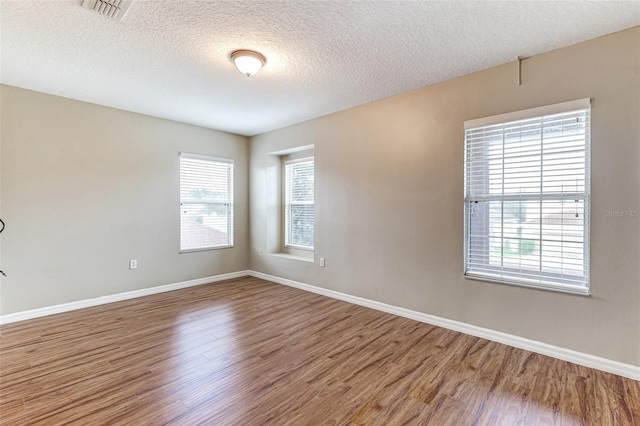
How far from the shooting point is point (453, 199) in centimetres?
299

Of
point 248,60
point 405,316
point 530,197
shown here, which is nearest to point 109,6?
point 248,60

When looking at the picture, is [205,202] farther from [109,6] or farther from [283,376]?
[283,376]

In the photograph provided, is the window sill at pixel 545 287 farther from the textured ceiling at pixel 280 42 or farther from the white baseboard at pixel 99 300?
the white baseboard at pixel 99 300

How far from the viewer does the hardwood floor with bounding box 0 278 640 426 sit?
1.77 m

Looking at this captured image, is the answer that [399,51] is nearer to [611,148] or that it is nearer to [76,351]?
[611,148]

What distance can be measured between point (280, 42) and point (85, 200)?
3.21m

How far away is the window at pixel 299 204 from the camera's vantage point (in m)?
4.85

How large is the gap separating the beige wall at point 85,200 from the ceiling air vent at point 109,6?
85.8 inches

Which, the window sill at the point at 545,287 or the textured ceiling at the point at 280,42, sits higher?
the textured ceiling at the point at 280,42

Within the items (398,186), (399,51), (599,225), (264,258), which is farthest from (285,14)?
(264,258)

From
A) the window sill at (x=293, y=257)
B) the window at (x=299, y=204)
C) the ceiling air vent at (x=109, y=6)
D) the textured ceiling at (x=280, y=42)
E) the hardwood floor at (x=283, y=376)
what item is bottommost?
the hardwood floor at (x=283, y=376)

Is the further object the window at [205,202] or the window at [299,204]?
the window at [299,204]

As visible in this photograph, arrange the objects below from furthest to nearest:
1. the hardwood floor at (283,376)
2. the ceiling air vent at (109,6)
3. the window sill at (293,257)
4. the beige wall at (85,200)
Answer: the window sill at (293,257) < the beige wall at (85,200) < the ceiling air vent at (109,6) < the hardwood floor at (283,376)

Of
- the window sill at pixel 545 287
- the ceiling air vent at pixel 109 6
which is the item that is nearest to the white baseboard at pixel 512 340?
the window sill at pixel 545 287
